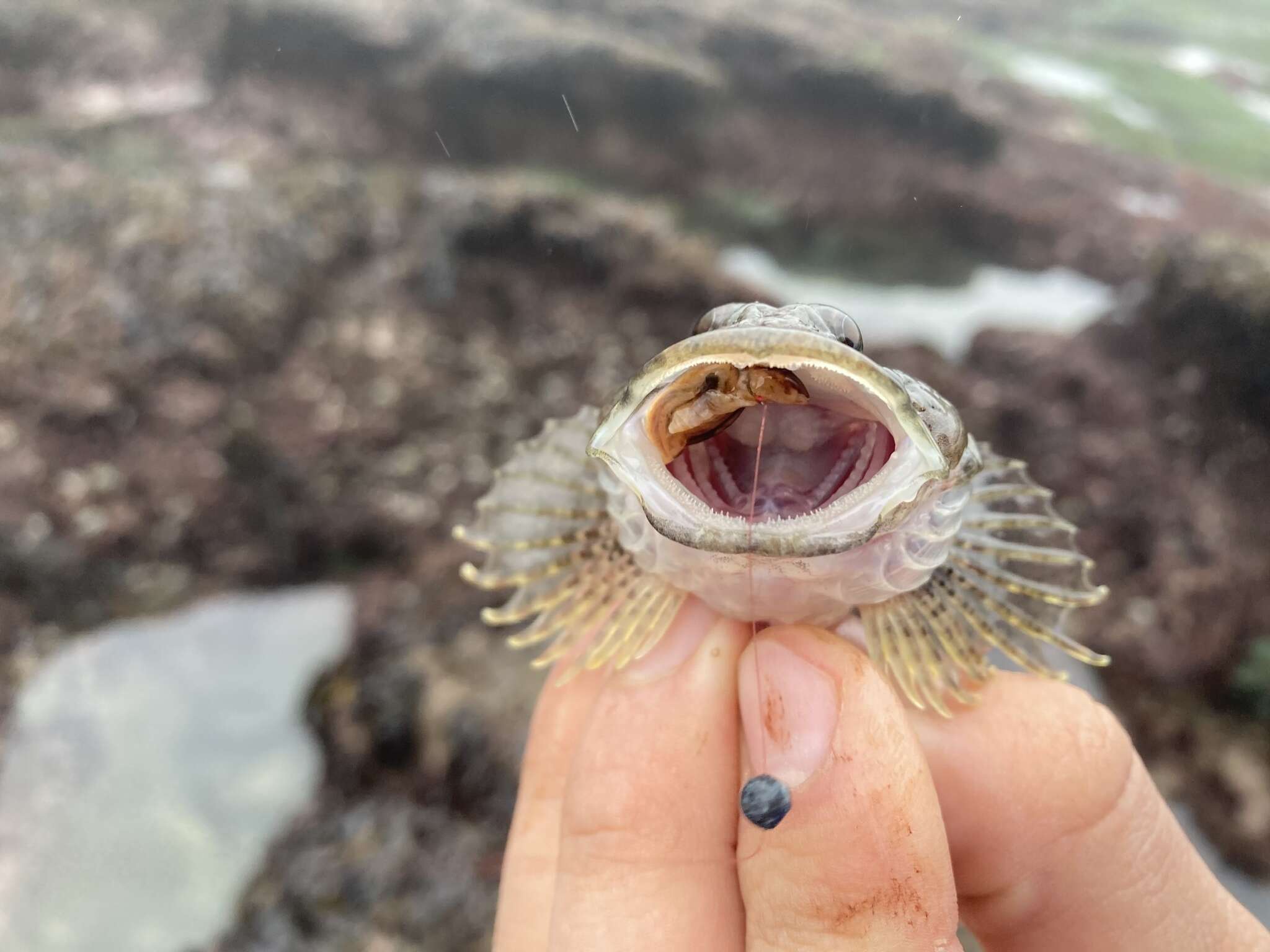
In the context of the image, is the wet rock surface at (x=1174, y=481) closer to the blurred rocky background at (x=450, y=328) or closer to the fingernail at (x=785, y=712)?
the blurred rocky background at (x=450, y=328)

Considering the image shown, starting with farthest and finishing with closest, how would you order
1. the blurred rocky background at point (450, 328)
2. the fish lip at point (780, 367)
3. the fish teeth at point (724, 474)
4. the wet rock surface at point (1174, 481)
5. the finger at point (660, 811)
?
the wet rock surface at point (1174, 481) < the blurred rocky background at point (450, 328) < the fish teeth at point (724, 474) < the finger at point (660, 811) < the fish lip at point (780, 367)

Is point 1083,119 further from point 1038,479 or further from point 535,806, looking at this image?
point 535,806

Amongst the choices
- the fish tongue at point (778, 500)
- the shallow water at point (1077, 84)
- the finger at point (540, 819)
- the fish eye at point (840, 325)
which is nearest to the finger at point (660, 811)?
the finger at point (540, 819)

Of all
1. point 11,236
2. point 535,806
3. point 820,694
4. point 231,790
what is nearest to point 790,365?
point 820,694

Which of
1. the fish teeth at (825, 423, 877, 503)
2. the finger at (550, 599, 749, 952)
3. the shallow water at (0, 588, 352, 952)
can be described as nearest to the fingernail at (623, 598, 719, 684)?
the finger at (550, 599, 749, 952)

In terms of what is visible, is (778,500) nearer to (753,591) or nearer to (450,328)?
(753,591)

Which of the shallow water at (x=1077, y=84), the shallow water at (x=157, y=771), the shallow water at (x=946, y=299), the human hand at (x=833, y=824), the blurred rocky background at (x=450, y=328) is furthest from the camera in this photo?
the shallow water at (x=1077, y=84)
